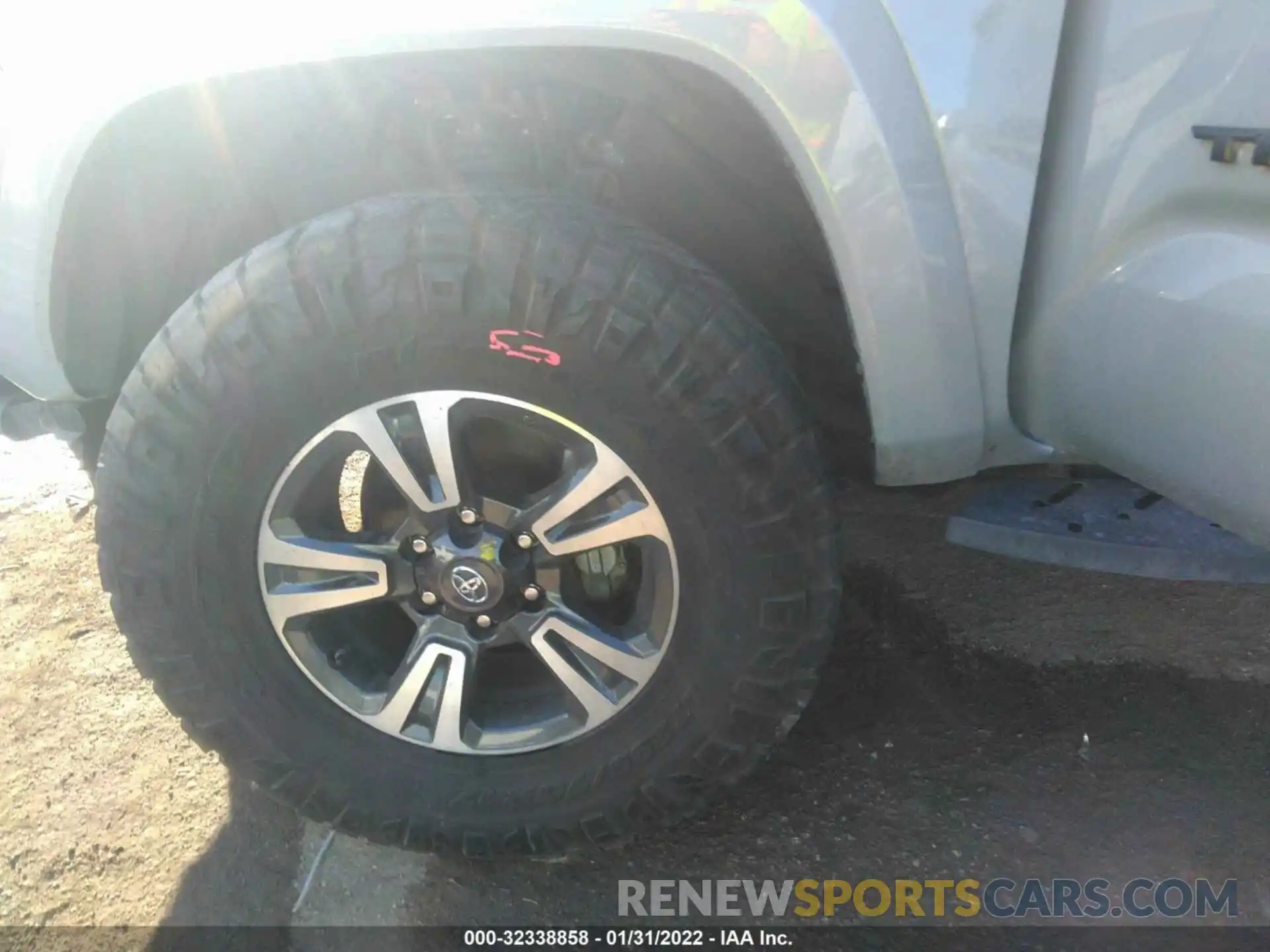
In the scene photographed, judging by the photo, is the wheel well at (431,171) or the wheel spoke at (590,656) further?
the wheel spoke at (590,656)

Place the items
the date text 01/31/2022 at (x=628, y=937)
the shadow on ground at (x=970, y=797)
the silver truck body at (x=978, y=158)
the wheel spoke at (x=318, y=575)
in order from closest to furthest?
the silver truck body at (x=978, y=158)
the wheel spoke at (x=318, y=575)
the date text 01/31/2022 at (x=628, y=937)
the shadow on ground at (x=970, y=797)

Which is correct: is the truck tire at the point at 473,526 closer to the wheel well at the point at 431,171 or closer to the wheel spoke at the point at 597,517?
the wheel spoke at the point at 597,517

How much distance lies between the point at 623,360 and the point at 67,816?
5.57ft

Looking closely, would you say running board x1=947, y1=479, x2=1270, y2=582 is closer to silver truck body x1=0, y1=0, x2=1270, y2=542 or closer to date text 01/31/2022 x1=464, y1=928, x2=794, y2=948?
silver truck body x1=0, y1=0, x2=1270, y2=542

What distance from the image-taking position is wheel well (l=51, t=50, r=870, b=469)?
61.4 inches

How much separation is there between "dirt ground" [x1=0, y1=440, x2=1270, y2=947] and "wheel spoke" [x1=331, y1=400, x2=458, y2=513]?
0.87 m

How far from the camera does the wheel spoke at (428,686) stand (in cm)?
175

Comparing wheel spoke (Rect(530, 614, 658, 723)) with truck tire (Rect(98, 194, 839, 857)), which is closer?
truck tire (Rect(98, 194, 839, 857))

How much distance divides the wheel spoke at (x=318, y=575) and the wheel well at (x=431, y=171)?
0.56 metres

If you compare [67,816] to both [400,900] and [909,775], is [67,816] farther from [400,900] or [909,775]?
[909,775]

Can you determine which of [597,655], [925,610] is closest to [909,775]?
[925,610]

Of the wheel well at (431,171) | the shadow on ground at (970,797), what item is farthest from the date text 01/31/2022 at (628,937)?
the wheel well at (431,171)

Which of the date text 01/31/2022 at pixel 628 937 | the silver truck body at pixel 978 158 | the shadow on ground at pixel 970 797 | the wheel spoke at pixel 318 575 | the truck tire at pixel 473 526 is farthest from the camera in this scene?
the shadow on ground at pixel 970 797

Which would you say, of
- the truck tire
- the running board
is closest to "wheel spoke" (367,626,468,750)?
the truck tire
